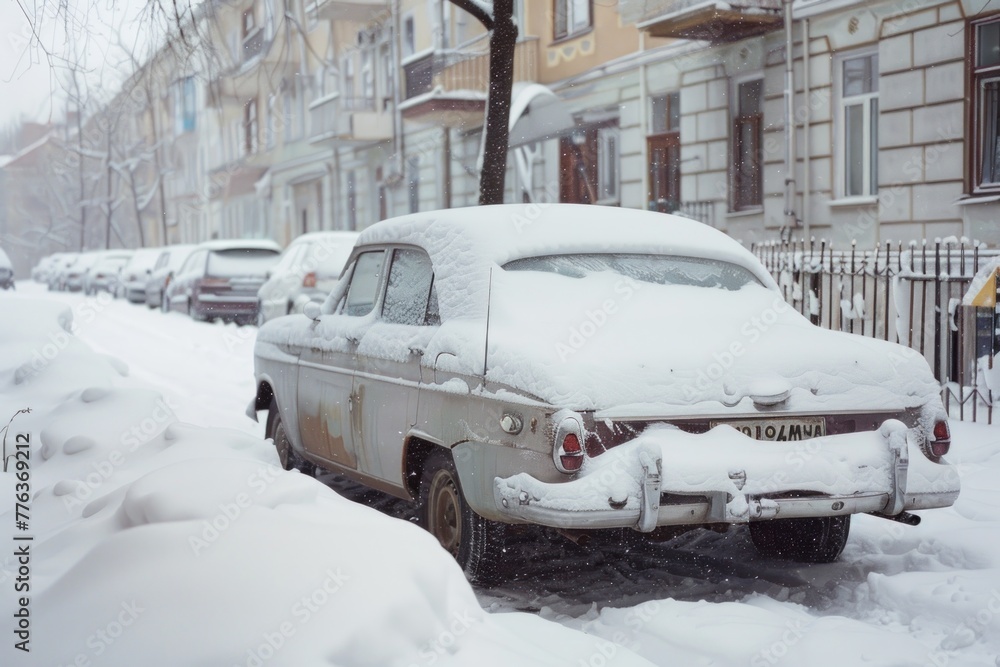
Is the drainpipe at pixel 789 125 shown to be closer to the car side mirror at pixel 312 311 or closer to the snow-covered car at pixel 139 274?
the car side mirror at pixel 312 311

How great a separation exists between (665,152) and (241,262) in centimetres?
864

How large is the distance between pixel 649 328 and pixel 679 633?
53.1 inches

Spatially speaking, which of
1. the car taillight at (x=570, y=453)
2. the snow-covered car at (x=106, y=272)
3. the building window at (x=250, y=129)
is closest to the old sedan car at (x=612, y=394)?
the car taillight at (x=570, y=453)

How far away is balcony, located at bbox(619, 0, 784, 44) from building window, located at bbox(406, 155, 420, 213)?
472 inches

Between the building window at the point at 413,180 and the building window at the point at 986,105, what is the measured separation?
61.4 feet

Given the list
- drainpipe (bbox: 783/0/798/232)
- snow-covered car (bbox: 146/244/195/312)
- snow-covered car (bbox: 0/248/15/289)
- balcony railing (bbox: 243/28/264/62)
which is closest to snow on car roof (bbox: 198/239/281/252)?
snow-covered car (bbox: 146/244/195/312)

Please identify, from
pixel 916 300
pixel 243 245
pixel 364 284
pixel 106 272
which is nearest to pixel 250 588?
pixel 364 284

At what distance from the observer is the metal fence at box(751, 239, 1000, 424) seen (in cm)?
1034

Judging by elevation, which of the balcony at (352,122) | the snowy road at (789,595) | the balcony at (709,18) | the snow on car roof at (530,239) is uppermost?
the balcony at (352,122)

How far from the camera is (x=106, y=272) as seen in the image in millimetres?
43438

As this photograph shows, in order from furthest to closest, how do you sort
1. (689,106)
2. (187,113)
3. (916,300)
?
1. (187,113)
2. (689,106)
3. (916,300)

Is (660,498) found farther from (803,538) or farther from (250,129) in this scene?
(250,129)

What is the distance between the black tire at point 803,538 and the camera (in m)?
5.87

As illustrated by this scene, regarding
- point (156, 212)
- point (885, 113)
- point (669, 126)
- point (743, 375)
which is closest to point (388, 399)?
point (743, 375)
